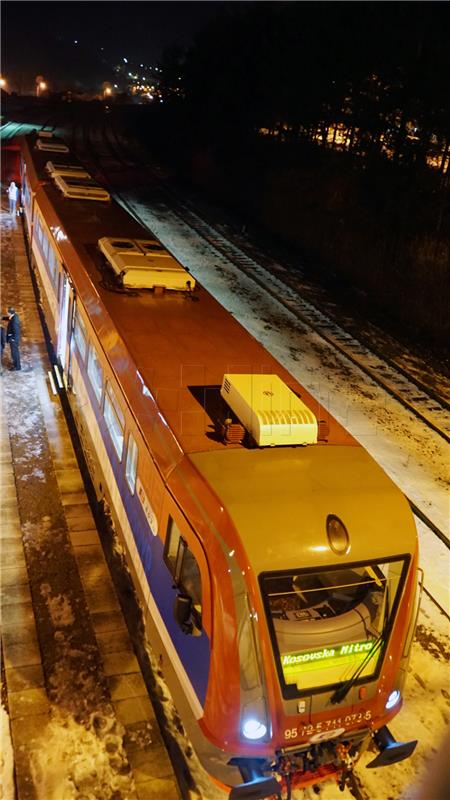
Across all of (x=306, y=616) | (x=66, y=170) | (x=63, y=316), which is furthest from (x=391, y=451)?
(x=66, y=170)

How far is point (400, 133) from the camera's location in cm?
2022

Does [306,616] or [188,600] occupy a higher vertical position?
[188,600]

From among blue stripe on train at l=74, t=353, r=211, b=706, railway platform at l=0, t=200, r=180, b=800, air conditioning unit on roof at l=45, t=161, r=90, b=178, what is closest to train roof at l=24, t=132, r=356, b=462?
blue stripe on train at l=74, t=353, r=211, b=706

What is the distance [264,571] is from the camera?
4137 millimetres

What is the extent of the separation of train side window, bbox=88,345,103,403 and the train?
44.6 inches

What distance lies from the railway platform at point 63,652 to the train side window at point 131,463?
164 cm

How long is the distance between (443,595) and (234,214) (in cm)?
2256

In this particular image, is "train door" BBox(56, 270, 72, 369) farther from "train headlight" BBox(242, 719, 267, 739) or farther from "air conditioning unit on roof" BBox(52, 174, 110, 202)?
"train headlight" BBox(242, 719, 267, 739)

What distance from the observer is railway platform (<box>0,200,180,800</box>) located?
508 centimetres

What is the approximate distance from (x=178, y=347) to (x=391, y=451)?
5.45m

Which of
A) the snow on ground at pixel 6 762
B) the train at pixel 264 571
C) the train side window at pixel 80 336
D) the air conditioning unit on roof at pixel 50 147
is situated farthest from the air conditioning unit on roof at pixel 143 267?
the air conditioning unit on roof at pixel 50 147

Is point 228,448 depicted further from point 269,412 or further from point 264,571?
point 264,571

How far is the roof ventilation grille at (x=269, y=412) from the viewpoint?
198 inches

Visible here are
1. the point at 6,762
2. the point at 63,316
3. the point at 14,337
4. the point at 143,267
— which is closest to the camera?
the point at 6,762
